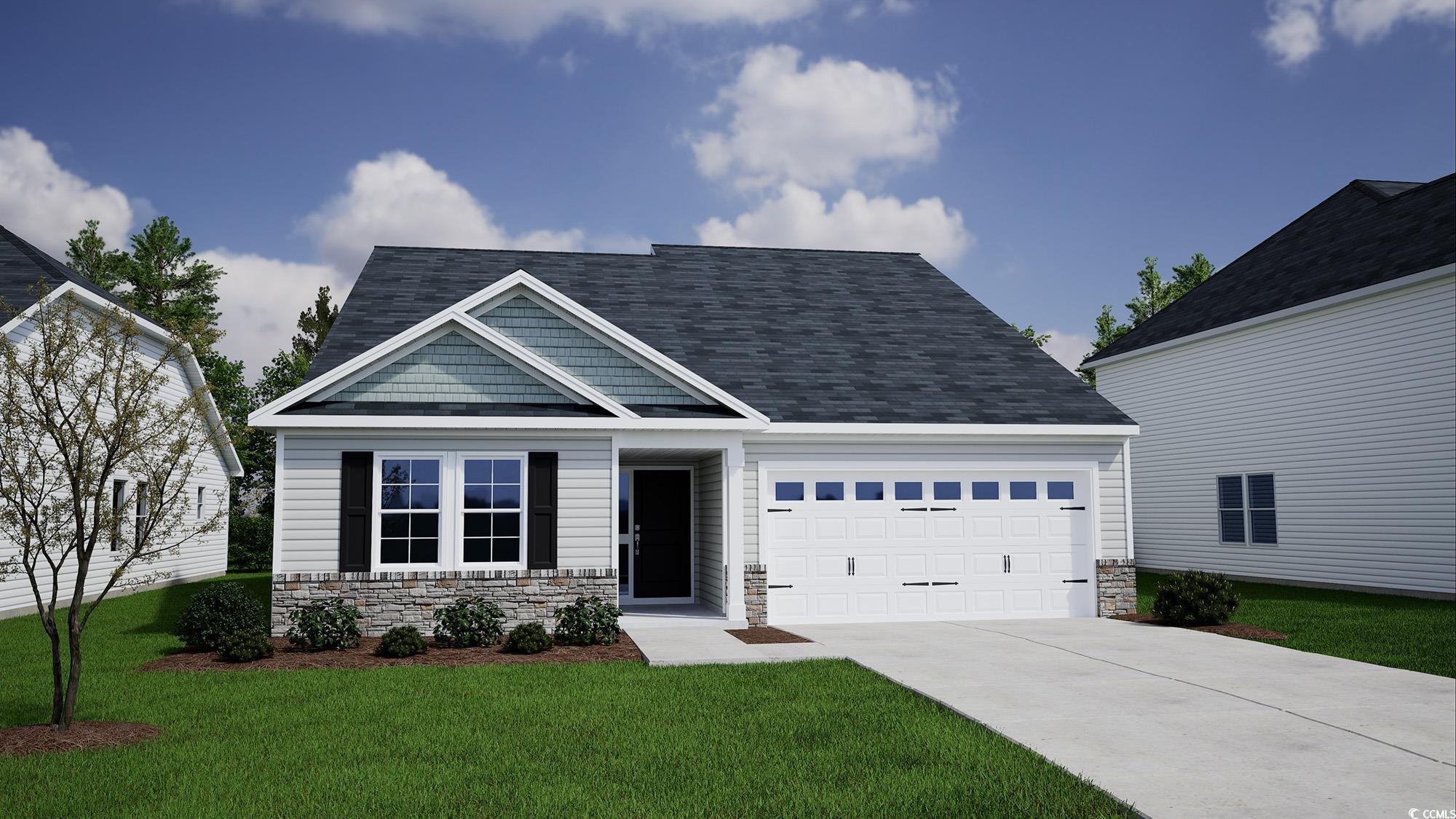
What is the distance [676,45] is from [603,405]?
8.18m

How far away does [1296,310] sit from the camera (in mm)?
20234

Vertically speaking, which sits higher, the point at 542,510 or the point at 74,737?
the point at 542,510

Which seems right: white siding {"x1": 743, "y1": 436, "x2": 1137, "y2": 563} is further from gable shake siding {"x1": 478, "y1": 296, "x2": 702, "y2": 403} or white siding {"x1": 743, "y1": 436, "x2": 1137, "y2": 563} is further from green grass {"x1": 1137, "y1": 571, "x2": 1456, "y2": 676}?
green grass {"x1": 1137, "y1": 571, "x2": 1456, "y2": 676}

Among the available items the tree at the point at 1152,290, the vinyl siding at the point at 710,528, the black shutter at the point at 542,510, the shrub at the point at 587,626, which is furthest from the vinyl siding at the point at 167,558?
the tree at the point at 1152,290

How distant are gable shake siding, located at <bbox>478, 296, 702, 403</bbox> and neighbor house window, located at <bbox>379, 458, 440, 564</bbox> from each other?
8.35 feet

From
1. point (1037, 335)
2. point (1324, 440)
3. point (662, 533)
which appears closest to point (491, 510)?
point (662, 533)

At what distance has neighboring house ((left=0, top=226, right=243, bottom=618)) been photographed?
644 inches

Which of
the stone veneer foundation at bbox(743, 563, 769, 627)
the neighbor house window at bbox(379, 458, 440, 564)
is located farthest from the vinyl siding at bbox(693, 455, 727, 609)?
the neighbor house window at bbox(379, 458, 440, 564)

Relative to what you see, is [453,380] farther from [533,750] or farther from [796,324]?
[533,750]

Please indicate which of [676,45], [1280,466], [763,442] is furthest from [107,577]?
[1280,466]

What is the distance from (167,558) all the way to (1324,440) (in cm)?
2616

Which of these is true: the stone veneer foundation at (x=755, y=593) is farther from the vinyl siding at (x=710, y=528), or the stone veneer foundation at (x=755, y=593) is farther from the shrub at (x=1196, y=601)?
the shrub at (x=1196, y=601)

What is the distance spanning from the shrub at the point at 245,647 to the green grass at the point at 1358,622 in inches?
498

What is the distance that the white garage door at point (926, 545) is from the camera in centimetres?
1523
